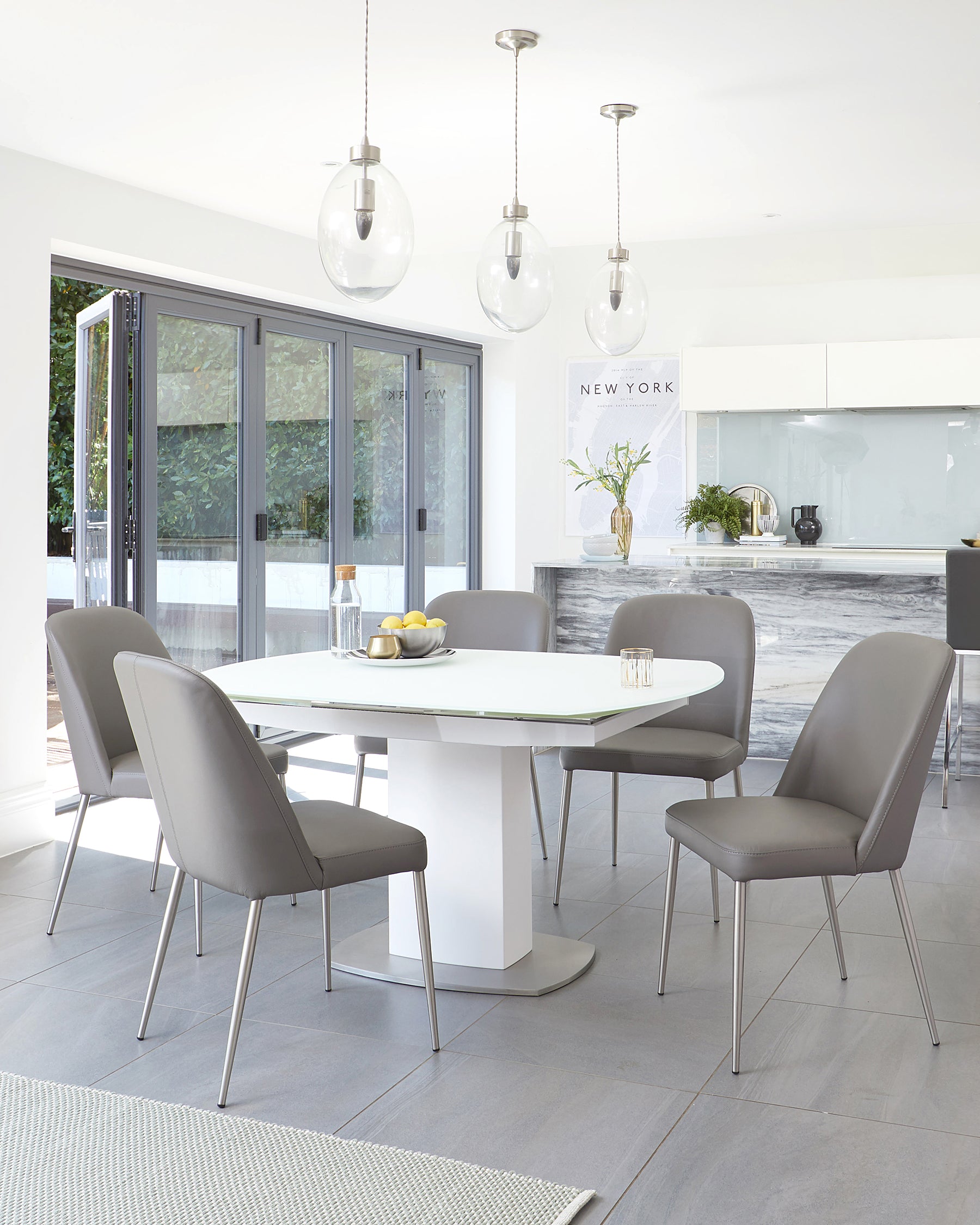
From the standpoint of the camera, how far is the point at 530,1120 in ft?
7.14

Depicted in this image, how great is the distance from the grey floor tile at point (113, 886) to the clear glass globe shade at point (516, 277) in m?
1.84

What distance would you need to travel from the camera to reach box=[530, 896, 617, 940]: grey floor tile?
3.20 m

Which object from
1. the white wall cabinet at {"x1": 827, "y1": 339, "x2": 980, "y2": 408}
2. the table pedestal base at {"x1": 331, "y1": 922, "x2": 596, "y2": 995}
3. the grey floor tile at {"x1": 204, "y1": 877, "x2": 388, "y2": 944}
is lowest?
the grey floor tile at {"x1": 204, "y1": 877, "x2": 388, "y2": 944}

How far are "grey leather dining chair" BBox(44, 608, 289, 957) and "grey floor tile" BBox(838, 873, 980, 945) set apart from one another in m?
1.62

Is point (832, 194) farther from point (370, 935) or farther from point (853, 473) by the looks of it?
point (370, 935)

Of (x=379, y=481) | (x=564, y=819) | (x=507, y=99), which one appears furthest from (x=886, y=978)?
(x=379, y=481)

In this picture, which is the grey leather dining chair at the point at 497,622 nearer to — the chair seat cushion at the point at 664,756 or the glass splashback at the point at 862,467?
the chair seat cushion at the point at 664,756

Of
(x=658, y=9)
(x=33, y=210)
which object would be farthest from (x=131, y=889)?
(x=658, y=9)

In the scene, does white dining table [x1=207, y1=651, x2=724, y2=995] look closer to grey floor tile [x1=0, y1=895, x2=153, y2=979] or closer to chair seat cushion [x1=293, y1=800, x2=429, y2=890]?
chair seat cushion [x1=293, y1=800, x2=429, y2=890]

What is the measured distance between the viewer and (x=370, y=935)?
3.12 meters

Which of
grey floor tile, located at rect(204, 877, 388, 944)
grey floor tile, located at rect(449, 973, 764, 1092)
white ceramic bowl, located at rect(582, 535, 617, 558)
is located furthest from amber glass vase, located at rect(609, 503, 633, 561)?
grey floor tile, located at rect(449, 973, 764, 1092)

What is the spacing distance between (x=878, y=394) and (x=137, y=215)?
165 inches

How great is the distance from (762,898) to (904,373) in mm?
4220

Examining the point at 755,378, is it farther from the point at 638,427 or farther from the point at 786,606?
the point at 786,606
